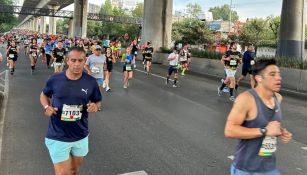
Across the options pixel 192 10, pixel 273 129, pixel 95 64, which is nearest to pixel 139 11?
pixel 192 10

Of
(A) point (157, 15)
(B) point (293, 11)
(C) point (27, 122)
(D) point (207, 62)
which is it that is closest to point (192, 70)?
(D) point (207, 62)

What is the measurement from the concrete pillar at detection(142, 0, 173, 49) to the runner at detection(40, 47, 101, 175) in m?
31.2

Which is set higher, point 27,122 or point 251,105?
point 251,105

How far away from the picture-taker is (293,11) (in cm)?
2312

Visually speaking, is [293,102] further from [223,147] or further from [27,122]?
[27,122]

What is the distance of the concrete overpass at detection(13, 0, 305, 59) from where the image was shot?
23.2 metres

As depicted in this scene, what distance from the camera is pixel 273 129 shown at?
3.18 metres

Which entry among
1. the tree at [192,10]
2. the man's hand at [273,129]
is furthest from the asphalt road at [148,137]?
the tree at [192,10]

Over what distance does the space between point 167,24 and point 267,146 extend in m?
33.7

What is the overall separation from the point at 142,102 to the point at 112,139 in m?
4.79

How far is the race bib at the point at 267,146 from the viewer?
132 inches

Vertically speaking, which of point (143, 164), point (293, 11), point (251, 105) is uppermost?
point (293, 11)

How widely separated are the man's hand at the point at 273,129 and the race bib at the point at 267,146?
131mm

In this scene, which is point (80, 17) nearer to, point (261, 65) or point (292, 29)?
point (292, 29)
